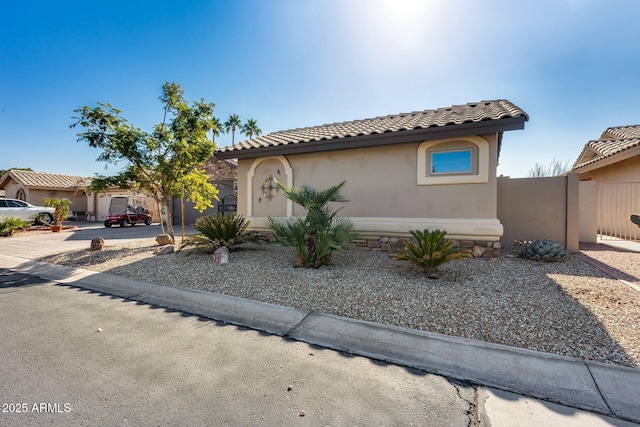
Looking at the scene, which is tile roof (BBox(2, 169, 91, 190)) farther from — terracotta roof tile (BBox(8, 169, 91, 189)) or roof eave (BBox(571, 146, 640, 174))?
roof eave (BBox(571, 146, 640, 174))

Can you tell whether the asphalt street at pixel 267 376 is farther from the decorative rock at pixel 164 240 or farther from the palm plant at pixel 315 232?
the decorative rock at pixel 164 240

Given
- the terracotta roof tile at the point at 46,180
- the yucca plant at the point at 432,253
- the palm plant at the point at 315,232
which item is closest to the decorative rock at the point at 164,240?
the palm plant at the point at 315,232

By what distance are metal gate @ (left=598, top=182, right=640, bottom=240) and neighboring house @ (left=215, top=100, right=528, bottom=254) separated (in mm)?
5276

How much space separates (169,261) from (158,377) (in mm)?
5130

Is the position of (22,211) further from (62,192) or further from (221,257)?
(221,257)

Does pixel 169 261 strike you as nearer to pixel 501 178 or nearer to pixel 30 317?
pixel 30 317

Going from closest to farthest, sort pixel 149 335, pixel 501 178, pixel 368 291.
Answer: pixel 149 335, pixel 368 291, pixel 501 178

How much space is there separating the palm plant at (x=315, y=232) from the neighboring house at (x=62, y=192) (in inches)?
846

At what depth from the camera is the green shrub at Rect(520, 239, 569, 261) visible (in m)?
6.66

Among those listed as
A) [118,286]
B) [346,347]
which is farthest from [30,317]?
[346,347]

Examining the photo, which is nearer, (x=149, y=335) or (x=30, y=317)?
(x=149, y=335)

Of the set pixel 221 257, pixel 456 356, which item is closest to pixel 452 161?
pixel 456 356

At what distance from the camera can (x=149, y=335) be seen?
3.65 meters

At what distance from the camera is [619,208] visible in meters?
9.91
